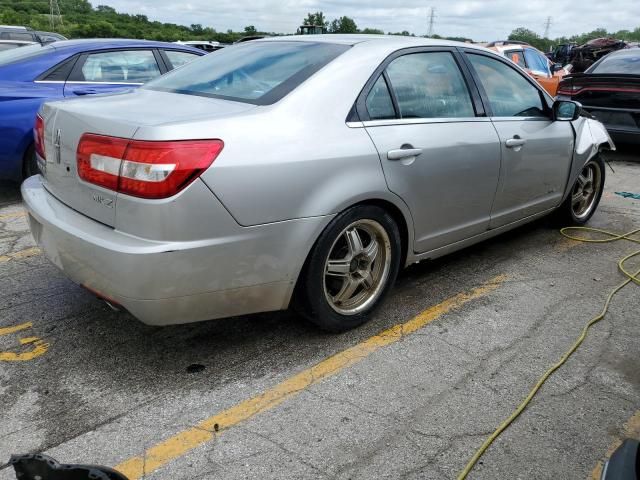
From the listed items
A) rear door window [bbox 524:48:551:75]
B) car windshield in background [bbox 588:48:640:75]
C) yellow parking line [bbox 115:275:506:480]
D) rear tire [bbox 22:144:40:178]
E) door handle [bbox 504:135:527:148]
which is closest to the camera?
yellow parking line [bbox 115:275:506:480]

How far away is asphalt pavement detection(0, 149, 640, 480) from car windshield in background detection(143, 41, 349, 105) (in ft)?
4.22

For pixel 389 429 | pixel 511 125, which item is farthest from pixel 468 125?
pixel 389 429

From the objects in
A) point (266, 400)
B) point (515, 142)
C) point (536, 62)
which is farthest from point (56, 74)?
point (536, 62)

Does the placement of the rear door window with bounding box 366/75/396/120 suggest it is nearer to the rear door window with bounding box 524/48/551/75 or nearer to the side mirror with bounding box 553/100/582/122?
the side mirror with bounding box 553/100/582/122

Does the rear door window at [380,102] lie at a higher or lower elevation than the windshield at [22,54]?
lower

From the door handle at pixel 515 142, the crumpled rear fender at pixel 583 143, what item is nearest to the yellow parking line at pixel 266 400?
the door handle at pixel 515 142

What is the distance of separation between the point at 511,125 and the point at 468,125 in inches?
20.9

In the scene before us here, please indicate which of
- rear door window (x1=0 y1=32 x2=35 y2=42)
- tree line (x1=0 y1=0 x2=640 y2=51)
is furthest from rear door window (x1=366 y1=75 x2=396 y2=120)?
tree line (x1=0 y1=0 x2=640 y2=51)

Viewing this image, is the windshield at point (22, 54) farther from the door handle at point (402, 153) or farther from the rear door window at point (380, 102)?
the door handle at point (402, 153)

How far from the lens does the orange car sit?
499 inches

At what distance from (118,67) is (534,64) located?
10.0 metres

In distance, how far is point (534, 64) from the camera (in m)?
13.3

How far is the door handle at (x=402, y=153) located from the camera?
3.21m

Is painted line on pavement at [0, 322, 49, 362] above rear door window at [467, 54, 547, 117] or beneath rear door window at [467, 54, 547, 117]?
beneath
